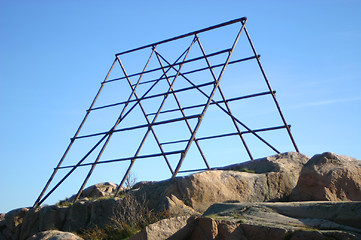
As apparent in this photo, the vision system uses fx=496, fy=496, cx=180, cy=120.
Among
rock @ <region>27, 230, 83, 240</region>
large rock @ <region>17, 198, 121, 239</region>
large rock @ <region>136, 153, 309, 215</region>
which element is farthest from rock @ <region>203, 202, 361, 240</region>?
large rock @ <region>17, 198, 121, 239</region>

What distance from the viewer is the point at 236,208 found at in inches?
359

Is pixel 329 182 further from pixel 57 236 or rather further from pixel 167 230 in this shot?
pixel 57 236

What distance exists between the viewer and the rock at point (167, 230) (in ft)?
28.3

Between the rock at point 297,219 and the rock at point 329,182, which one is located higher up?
the rock at point 329,182

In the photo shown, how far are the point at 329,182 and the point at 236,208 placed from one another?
2.99 m

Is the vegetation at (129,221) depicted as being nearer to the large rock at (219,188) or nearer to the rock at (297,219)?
the large rock at (219,188)

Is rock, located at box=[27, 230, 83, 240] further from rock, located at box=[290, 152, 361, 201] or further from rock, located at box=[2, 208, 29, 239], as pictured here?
rock, located at box=[2, 208, 29, 239]

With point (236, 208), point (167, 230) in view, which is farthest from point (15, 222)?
point (236, 208)

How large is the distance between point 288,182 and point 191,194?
2724 mm

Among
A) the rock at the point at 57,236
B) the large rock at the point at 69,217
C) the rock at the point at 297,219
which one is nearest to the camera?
the rock at the point at 297,219

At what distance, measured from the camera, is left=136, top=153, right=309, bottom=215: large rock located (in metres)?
11.6

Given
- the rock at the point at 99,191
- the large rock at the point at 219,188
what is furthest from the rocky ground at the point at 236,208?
the rock at the point at 99,191

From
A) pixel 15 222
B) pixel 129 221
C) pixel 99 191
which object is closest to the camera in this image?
pixel 129 221

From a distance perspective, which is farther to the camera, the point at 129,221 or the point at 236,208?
the point at 129,221
